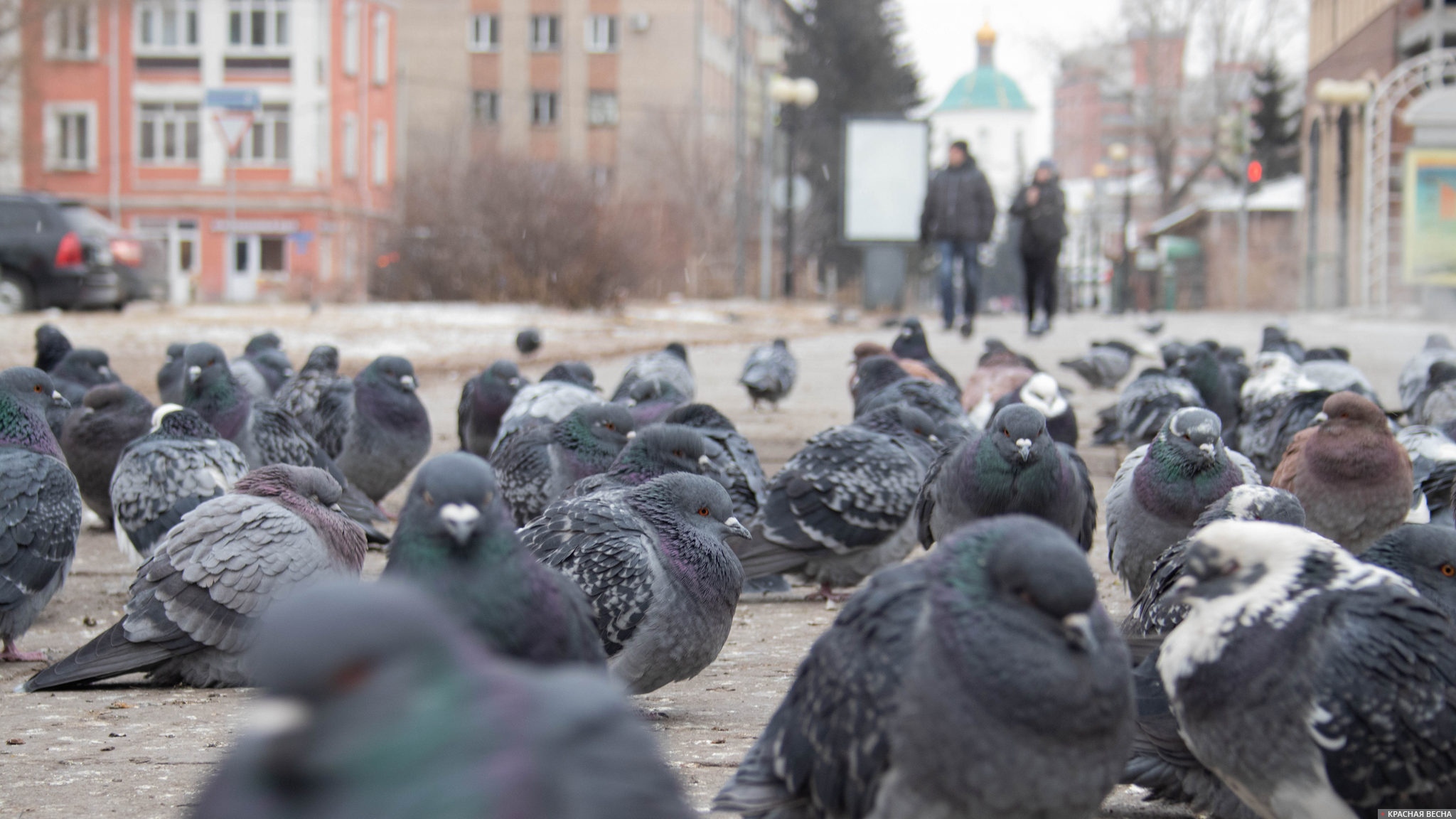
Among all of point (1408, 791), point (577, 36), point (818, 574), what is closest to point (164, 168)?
point (577, 36)

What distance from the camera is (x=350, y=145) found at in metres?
44.4

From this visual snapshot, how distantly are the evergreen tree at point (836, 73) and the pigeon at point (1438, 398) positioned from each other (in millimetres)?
42619

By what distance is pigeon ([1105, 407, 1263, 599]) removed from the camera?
15.7 feet

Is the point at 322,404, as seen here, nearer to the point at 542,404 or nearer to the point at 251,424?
the point at 251,424

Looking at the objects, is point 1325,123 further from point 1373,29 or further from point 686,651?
point 686,651

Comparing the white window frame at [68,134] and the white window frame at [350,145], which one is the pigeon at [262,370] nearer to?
the white window frame at [350,145]

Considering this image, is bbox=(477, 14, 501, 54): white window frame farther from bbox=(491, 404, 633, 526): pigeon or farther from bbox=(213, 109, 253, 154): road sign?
bbox=(491, 404, 633, 526): pigeon

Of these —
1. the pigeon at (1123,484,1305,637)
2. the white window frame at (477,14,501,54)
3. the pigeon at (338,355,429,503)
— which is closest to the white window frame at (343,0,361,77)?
the white window frame at (477,14,501,54)

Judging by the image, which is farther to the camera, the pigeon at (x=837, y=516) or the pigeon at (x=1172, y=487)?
the pigeon at (x=837, y=516)

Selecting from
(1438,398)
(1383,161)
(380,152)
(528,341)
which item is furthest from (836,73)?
(1438,398)

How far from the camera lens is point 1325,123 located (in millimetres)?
36969

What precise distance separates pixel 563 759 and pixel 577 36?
183ft

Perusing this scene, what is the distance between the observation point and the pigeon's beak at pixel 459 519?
2496 mm

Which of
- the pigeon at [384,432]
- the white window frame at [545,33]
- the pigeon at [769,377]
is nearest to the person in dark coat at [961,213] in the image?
the pigeon at [769,377]
